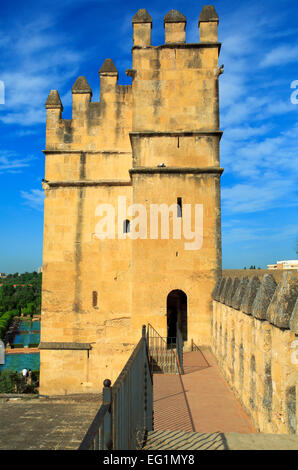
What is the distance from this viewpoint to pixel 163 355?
10.6 metres

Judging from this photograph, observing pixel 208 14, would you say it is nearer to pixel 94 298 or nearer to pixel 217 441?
pixel 94 298

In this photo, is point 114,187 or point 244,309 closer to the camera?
point 244,309

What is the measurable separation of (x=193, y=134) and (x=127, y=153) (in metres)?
2.78

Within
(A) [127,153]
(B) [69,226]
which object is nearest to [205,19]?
(A) [127,153]

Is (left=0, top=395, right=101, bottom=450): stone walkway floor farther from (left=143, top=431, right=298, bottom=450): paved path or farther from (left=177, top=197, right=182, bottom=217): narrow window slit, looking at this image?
(left=177, top=197, right=182, bottom=217): narrow window slit

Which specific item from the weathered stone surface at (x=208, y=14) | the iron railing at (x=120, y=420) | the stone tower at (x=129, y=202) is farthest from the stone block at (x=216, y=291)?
the weathered stone surface at (x=208, y=14)

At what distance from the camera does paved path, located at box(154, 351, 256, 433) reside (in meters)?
5.83

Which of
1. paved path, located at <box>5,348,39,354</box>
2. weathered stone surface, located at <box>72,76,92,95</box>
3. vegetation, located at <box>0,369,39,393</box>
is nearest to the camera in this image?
weathered stone surface, located at <box>72,76,92,95</box>

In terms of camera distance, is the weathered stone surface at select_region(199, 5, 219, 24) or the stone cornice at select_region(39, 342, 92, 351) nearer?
the weathered stone surface at select_region(199, 5, 219, 24)

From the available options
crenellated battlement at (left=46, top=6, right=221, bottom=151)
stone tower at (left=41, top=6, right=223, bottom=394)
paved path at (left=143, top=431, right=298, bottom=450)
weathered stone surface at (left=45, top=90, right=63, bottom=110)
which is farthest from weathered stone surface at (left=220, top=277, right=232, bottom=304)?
weathered stone surface at (left=45, top=90, right=63, bottom=110)

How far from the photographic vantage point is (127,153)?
45.8ft

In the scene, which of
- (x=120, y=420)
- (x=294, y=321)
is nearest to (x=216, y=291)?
(x=294, y=321)

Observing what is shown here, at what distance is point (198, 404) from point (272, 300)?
3.09 meters
